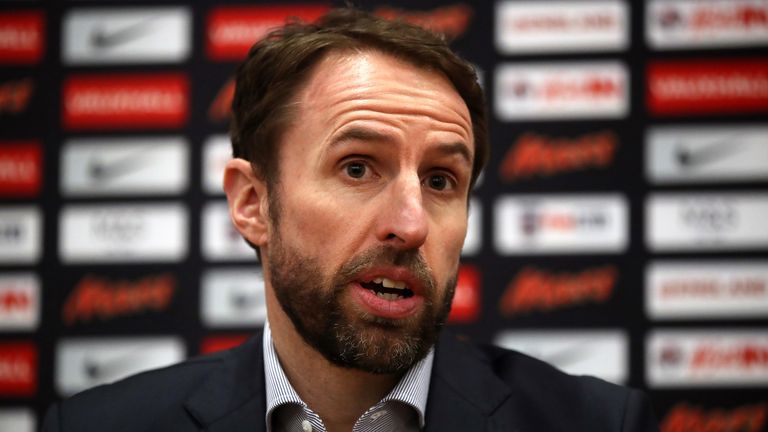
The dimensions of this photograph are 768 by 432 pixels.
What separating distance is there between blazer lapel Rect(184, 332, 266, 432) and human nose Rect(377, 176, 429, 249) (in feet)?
1.32

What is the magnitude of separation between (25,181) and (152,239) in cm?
52

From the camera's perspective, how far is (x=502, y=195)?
2.68 m

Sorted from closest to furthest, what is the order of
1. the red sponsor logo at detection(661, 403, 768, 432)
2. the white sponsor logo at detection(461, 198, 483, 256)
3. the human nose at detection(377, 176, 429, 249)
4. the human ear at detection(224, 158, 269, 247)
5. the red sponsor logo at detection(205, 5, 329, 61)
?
the human nose at detection(377, 176, 429, 249) < the human ear at detection(224, 158, 269, 247) < the red sponsor logo at detection(661, 403, 768, 432) < the white sponsor logo at detection(461, 198, 483, 256) < the red sponsor logo at detection(205, 5, 329, 61)

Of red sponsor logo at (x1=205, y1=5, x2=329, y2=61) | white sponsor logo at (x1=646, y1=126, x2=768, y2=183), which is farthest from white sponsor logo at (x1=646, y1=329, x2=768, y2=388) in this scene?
red sponsor logo at (x1=205, y1=5, x2=329, y2=61)

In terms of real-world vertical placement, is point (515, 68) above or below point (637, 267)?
above

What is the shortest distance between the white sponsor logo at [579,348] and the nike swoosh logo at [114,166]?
1419 mm

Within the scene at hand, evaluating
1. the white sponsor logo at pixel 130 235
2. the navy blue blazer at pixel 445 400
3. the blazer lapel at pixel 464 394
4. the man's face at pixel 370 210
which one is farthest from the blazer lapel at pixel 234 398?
the white sponsor logo at pixel 130 235

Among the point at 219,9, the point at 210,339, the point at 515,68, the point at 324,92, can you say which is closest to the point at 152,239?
the point at 210,339

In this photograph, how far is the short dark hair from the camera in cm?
135

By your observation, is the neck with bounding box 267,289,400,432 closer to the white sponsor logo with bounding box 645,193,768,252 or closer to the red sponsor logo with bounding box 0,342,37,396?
the white sponsor logo with bounding box 645,193,768,252

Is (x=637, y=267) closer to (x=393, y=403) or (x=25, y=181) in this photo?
(x=393, y=403)

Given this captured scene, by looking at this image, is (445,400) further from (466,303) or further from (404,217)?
(466,303)

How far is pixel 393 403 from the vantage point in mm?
1321

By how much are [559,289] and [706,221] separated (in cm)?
55
